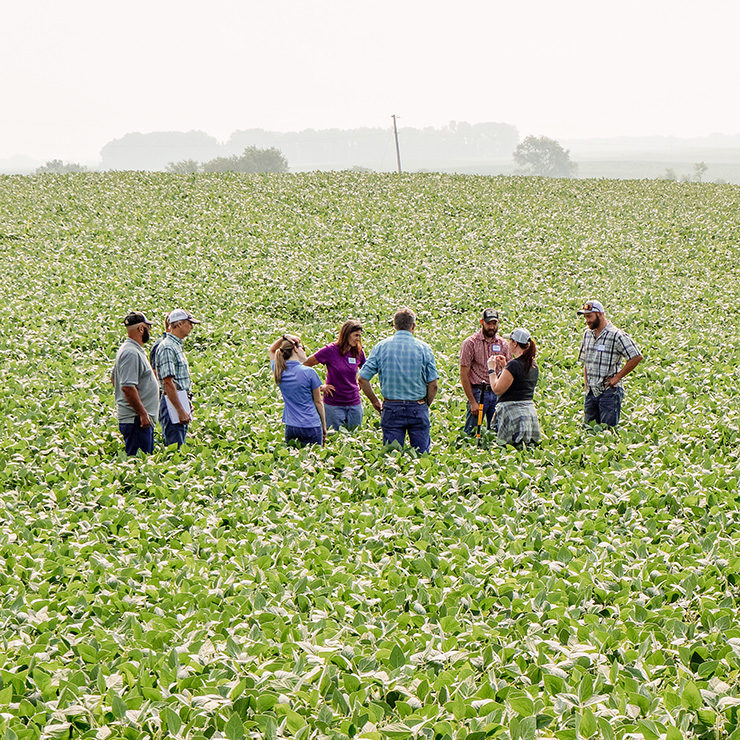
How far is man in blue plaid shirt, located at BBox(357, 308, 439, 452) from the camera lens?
8.48m

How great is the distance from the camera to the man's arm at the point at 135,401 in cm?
835

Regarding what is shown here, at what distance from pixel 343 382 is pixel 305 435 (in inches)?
34.4

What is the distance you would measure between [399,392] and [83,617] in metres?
4.53

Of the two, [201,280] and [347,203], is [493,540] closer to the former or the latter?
[201,280]

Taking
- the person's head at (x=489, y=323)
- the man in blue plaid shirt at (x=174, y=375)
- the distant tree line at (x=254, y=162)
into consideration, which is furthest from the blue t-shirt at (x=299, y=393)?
the distant tree line at (x=254, y=162)

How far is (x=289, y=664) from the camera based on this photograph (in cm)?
412

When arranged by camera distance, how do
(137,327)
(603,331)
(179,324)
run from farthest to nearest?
(603,331), (179,324), (137,327)

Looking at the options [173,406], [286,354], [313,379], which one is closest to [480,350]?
[313,379]

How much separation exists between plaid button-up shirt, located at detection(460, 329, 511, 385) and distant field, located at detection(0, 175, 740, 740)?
112 centimetres

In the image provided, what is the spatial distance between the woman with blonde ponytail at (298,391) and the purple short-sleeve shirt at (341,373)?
0.45m

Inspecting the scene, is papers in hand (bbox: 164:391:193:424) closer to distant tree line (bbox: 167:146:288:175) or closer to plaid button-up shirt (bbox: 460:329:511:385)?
plaid button-up shirt (bbox: 460:329:511:385)

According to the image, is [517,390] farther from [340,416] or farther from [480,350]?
[340,416]

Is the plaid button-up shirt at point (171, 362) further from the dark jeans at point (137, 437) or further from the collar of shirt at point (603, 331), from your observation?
the collar of shirt at point (603, 331)

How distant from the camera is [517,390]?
28.8 feet
